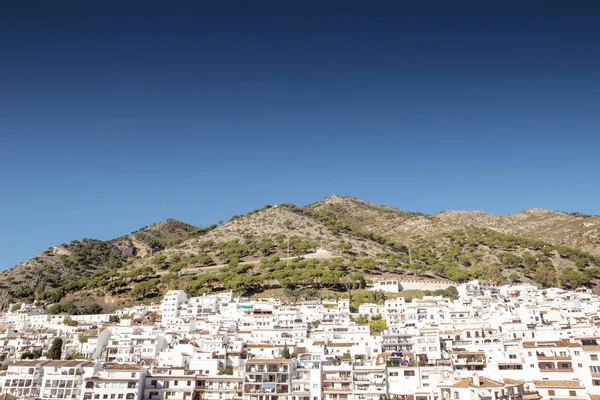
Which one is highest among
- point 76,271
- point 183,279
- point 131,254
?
point 131,254

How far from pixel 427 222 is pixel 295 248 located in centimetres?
6146

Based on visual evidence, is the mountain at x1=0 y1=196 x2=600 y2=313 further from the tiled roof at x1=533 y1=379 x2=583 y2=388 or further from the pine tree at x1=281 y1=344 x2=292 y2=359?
the tiled roof at x1=533 y1=379 x2=583 y2=388

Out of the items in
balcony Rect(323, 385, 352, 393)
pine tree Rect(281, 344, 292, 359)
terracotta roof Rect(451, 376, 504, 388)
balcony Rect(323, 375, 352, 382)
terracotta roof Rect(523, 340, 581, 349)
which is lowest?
balcony Rect(323, 385, 352, 393)

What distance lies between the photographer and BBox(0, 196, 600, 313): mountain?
3853 inches

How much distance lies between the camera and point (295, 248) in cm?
12225

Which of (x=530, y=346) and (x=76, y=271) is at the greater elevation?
(x=76, y=271)

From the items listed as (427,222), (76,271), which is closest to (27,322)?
(76,271)

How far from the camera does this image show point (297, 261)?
107562 mm

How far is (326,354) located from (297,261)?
185 feet

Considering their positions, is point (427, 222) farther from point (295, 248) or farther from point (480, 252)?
point (295, 248)

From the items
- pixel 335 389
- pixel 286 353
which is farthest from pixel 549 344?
pixel 286 353

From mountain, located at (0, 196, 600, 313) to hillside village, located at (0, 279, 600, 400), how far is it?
2091cm

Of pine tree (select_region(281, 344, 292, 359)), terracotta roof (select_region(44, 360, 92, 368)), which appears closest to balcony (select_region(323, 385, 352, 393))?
pine tree (select_region(281, 344, 292, 359))

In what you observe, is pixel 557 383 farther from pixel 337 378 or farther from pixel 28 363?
pixel 28 363
